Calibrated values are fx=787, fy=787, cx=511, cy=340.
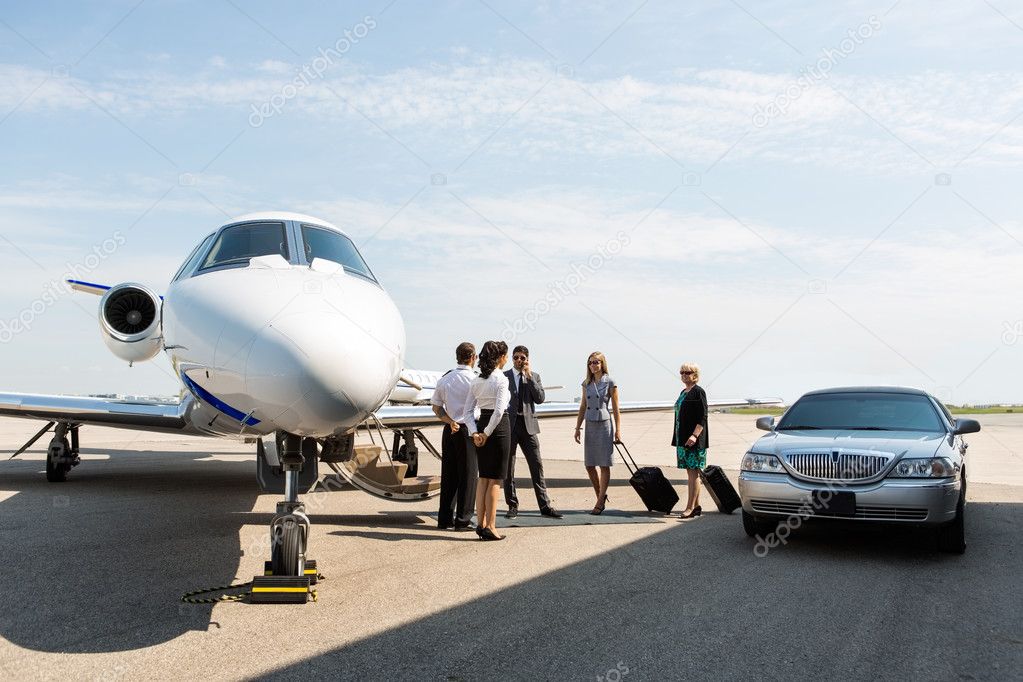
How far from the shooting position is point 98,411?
33.1 feet

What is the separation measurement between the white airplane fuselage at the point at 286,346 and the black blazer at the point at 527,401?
3.11m

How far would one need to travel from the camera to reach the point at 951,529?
6.52 meters

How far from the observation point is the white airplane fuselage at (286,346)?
14.8ft

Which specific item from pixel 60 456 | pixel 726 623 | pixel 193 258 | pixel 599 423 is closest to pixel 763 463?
pixel 599 423

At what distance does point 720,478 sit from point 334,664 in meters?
6.03

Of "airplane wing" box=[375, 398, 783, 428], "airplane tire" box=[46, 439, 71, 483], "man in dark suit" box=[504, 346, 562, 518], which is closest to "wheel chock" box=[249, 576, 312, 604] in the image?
"airplane wing" box=[375, 398, 783, 428]

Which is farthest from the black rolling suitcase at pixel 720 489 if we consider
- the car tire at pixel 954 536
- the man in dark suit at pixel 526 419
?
the car tire at pixel 954 536

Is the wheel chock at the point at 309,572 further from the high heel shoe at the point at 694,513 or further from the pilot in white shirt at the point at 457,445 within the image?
the high heel shoe at the point at 694,513

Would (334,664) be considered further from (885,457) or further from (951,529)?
(951,529)

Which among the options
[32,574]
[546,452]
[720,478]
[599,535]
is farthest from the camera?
[546,452]

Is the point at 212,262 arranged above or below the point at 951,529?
above

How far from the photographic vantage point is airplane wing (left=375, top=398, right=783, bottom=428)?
945 cm

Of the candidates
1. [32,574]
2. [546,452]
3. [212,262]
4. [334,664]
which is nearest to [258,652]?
[334,664]

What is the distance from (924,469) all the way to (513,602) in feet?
12.0
